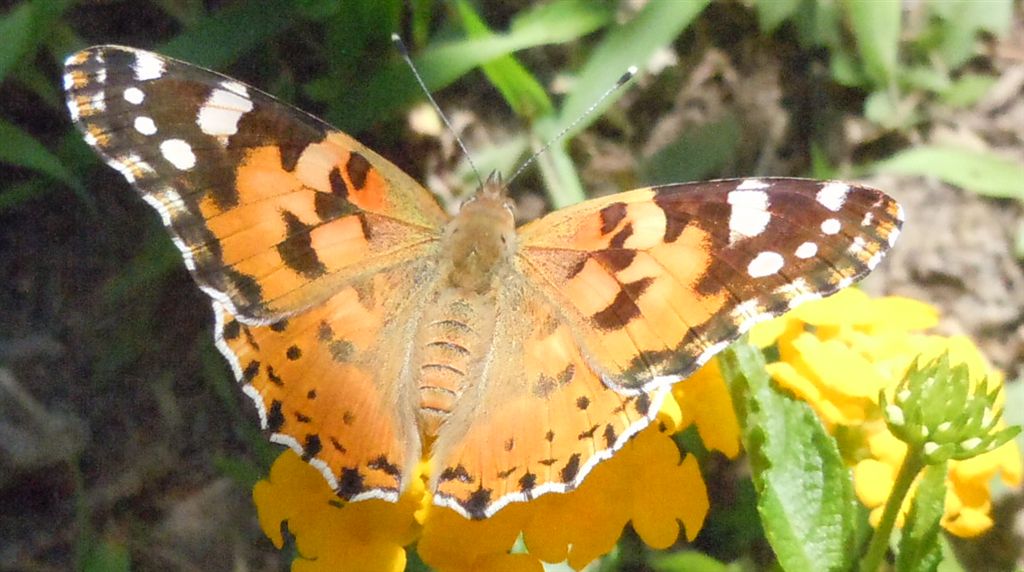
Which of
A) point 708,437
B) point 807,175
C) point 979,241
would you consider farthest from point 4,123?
point 979,241

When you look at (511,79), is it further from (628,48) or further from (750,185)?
(750,185)

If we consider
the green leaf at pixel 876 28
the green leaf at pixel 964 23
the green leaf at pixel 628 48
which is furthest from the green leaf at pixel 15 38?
the green leaf at pixel 964 23

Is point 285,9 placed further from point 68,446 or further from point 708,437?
point 708,437

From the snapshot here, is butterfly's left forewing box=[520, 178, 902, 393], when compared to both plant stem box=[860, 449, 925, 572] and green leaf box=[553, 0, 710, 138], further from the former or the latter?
green leaf box=[553, 0, 710, 138]

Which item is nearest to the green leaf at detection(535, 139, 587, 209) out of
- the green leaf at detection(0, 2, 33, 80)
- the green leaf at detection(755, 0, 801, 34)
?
the green leaf at detection(755, 0, 801, 34)

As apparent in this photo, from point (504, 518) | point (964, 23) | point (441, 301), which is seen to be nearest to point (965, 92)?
point (964, 23)

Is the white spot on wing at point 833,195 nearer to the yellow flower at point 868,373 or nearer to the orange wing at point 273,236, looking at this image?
the yellow flower at point 868,373
